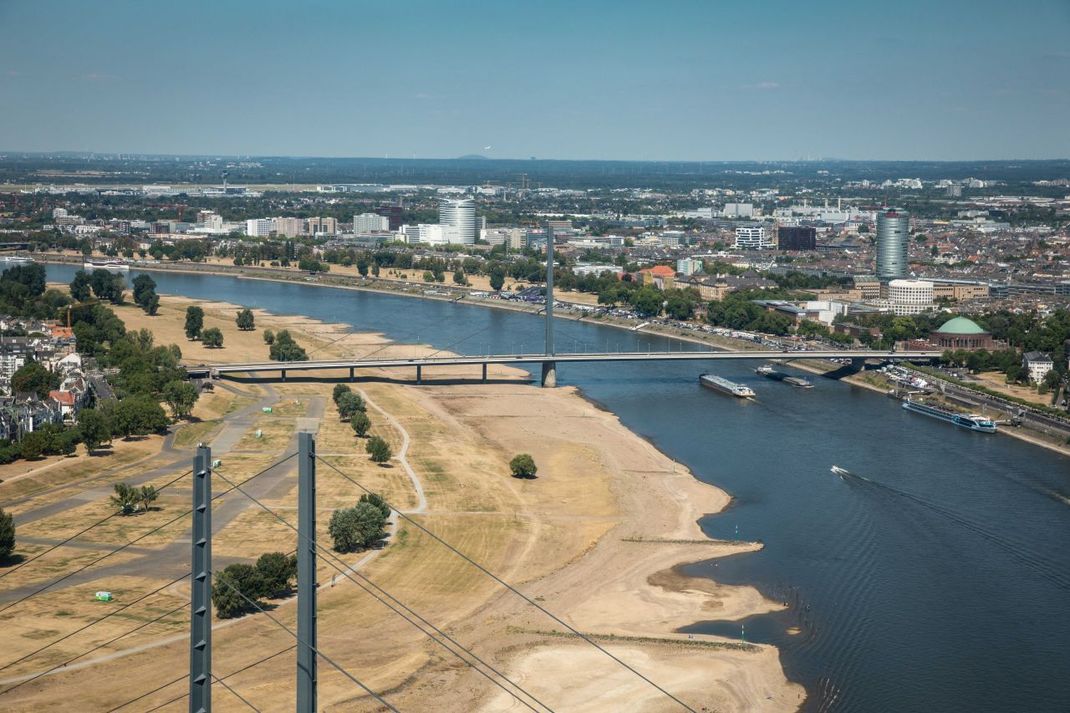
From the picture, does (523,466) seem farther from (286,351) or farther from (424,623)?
(286,351)

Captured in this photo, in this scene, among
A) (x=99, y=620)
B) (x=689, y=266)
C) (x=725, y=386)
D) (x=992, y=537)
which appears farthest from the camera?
(x=689, y=266)

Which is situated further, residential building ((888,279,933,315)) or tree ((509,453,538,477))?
residential building ((888,279,933,315))

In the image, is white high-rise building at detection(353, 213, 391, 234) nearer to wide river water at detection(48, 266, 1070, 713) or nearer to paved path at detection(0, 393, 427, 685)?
wide river water at detection(48, 266, 1070, 713)

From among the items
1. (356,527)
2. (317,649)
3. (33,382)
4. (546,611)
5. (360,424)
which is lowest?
(546,611)

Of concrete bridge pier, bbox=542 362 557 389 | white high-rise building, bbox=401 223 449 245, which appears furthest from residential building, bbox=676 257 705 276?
concrete bridge pier, bbox=542 362 557 389

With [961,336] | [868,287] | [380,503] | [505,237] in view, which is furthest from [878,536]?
[505,237]

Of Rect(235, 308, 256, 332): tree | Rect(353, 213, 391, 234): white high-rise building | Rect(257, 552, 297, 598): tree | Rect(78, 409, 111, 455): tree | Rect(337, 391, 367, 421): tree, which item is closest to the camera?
Rect(257, 552, 297, 598): tree

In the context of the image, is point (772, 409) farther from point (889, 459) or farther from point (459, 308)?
point (459, 308)
